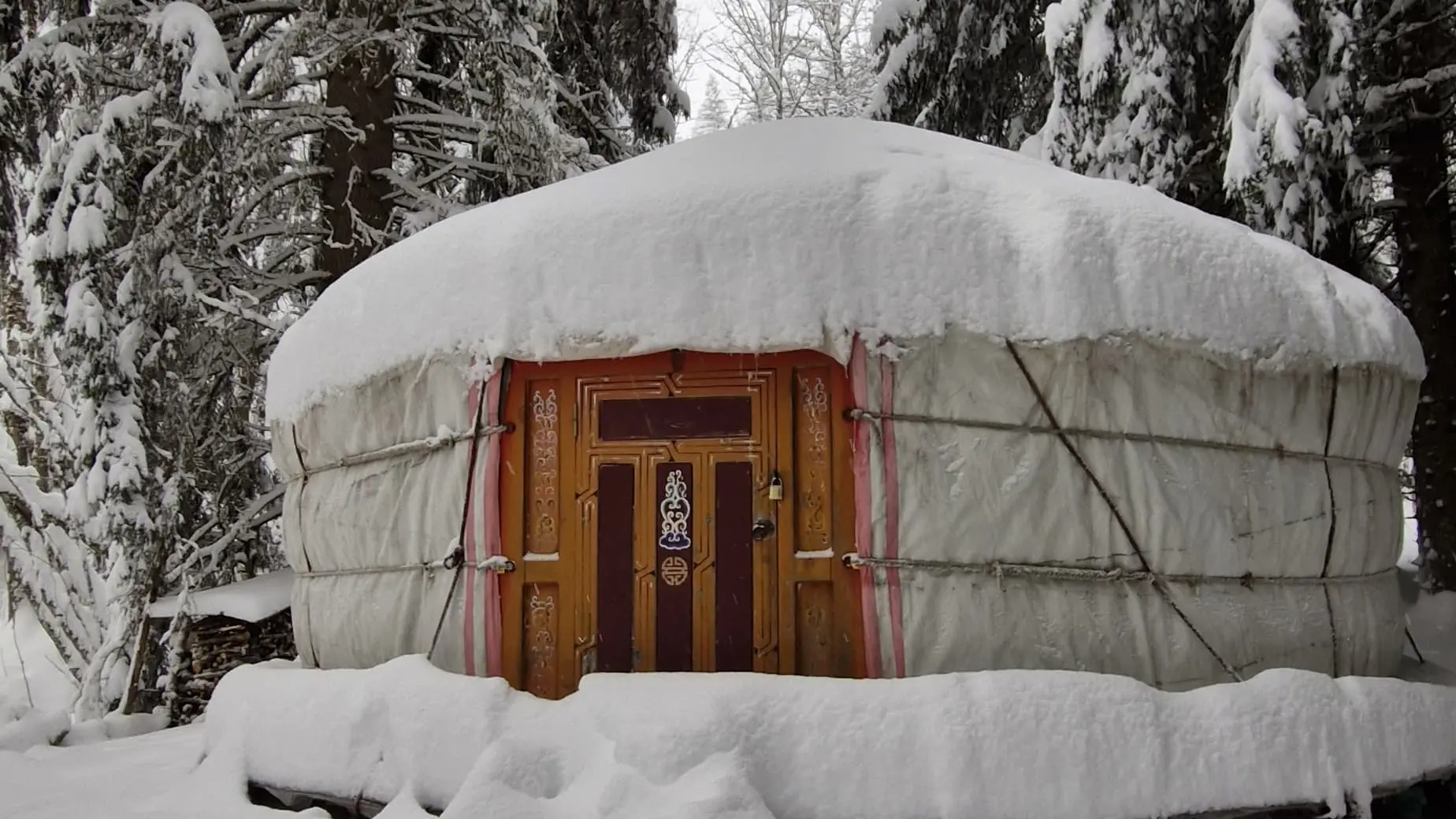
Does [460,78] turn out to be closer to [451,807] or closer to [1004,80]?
[1004,80]

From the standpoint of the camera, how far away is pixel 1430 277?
5.70 m

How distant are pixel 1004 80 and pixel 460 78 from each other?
12.0 feet

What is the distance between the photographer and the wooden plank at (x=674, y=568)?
3293mm

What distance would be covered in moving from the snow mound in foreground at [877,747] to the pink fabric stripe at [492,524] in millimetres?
272

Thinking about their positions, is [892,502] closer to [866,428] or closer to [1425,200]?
[866,428]

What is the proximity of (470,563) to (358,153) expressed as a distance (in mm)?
4139

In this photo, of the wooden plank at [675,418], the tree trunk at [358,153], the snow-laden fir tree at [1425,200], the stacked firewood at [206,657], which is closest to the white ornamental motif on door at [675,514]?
the wooden plank at [675,418]

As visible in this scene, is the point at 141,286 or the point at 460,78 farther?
the point at 460,78

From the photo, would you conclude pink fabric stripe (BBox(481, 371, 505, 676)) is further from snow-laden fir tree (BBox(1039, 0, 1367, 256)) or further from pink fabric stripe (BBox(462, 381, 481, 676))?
snow-laden fir tree (BBox(1039, 0, 1367, 256))

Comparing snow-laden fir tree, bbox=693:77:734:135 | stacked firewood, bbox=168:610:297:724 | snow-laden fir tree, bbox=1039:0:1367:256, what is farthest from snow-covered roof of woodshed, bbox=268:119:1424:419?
snow-laden fir tree, bbox=693:77:734:135

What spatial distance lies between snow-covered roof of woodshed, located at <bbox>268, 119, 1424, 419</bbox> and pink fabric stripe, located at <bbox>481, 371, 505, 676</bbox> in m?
0.17

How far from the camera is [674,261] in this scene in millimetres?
3090

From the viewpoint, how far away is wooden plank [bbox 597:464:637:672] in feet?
10.9

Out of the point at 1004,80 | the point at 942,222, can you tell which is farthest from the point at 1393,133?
the point at 942,222
